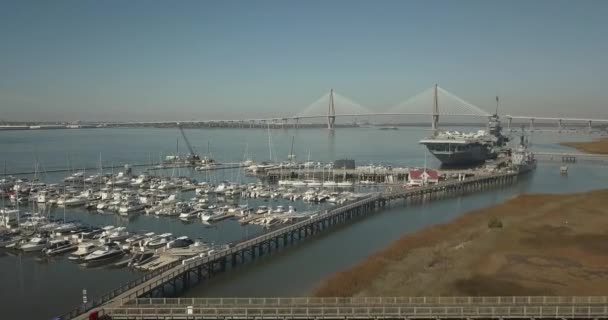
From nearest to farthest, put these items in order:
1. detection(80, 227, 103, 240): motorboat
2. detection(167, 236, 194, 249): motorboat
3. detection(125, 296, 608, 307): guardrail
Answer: detection(125, 296, 608, 307): guardrail → detection(167, 236, 194, 249): motorboat → detection(80, 227, 103, 240): motorboat

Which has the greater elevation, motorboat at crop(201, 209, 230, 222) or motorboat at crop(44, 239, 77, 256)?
motorboat at crop(201, 209, 230, 222)

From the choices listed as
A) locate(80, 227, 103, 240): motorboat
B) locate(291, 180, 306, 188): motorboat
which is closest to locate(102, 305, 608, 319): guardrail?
locate(80, 227, 103, 240): motorboat

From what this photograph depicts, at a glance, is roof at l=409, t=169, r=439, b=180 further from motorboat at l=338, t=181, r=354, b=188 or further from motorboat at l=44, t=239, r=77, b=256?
motorboat at l=44, t=239, r=77, b=256

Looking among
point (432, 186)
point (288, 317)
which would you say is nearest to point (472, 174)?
point (432, 186)

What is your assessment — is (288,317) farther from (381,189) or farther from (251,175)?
(251,175)

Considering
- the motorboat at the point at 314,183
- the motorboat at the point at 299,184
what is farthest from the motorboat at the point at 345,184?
the motorboat at the point at 299,184

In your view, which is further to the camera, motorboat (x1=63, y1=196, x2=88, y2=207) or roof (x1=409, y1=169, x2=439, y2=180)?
roof (x1=409, y1=169, x2=439, y2=180)

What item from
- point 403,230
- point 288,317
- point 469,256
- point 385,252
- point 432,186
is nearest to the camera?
point 288,317

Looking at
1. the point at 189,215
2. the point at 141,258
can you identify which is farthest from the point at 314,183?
the point at 141,258
